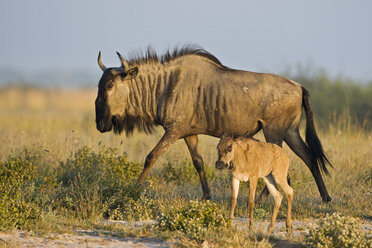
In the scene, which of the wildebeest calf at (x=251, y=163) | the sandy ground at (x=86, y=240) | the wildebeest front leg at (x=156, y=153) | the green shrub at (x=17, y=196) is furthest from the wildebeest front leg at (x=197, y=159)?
the sandy ground at (x=86, y=240)

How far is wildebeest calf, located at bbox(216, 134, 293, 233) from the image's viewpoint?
632 centimetres

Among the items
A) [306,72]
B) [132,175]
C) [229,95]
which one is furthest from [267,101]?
[306,72]

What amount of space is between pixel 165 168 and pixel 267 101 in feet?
10.7

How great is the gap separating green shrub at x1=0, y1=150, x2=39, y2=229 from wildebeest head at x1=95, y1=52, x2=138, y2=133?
1399mm

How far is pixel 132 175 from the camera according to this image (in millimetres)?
10102

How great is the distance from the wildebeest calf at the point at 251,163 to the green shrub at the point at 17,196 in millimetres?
2351

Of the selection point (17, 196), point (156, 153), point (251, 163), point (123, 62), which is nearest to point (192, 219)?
point (251, 163)

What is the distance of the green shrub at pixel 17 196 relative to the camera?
21.4 feet

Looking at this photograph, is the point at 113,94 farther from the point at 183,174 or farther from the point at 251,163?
the point at 251,163

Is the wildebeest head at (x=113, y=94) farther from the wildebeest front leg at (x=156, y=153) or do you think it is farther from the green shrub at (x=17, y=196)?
the green shrub at (x=17, y=196)

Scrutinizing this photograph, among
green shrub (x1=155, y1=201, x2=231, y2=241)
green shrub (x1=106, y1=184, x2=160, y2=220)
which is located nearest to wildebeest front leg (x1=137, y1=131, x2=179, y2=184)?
green shrub (x1=106, y1=184, x2=160, y2=220)

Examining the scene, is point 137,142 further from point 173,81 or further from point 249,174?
point 249,174

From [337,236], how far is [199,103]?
3.67m

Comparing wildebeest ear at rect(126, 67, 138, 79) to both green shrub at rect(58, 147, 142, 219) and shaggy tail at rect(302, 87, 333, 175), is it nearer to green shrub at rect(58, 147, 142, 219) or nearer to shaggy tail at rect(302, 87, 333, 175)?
green shrub at rect(58, 147, 142, 219)
